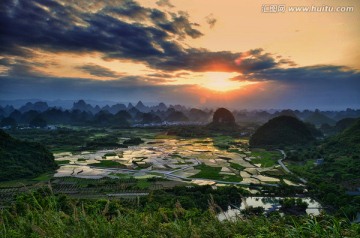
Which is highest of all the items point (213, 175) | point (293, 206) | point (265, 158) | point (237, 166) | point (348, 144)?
point (348, 144)

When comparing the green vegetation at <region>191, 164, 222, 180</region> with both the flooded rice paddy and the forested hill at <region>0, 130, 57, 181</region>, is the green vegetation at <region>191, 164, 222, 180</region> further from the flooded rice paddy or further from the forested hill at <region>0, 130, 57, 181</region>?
the forested hill at <region>0, 130, 57, 181</region>

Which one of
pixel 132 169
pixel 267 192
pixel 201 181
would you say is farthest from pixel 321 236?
pixel 132 169

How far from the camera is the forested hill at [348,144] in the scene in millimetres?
58828

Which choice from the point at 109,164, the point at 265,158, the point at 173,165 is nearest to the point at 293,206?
the point at 173,165

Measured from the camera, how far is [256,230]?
7492 millimetres

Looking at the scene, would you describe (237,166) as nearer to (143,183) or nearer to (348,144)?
(143,183)

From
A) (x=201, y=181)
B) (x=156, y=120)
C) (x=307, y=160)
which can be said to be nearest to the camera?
(x=201, y=181)

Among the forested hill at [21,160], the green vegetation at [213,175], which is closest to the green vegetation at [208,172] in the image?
the green vegetation at [213,175]

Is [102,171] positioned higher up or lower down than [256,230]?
lower down

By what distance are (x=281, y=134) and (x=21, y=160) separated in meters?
71.7

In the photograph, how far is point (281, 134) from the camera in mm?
88750

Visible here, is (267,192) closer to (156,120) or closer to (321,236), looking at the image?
(321,236)

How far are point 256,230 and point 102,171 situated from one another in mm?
46114

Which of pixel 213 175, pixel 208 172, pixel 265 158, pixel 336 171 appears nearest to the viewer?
pixel 336 171
